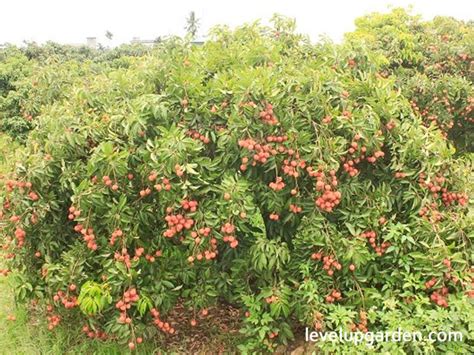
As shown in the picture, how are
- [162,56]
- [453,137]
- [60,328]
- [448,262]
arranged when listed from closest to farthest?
1. [448,262]
2. [162,56]
3. [60,328]
4. [453,137]

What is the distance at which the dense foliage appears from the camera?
2730 mm

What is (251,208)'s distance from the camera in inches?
105

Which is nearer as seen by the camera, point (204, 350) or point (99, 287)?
point (99, 287)

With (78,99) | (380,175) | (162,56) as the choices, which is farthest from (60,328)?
(380,175)

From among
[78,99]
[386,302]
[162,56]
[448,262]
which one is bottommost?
[386,302]

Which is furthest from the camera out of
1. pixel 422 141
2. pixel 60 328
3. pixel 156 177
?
pixel 60 328

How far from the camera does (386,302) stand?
9.39 feet

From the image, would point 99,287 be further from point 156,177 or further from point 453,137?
point 453,137

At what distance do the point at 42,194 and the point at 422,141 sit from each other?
2239mm

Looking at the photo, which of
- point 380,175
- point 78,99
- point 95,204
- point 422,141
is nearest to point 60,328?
point 95,204

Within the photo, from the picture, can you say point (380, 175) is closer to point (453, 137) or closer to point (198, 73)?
point (198, 73)

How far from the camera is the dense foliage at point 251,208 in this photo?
8.96 feet

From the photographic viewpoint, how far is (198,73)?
3.10m

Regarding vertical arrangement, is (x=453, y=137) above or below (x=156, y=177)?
below
